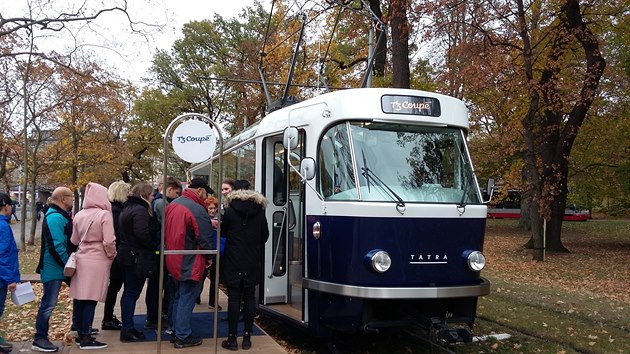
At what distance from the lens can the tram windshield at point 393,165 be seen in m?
6.64

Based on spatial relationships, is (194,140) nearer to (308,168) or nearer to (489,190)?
(308,168)

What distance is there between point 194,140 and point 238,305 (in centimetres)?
205

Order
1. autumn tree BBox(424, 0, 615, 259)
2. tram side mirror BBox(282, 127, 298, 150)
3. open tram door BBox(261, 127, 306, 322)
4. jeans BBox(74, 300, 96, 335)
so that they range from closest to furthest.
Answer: jeans BBox(74, 300, 96, 335), tram side mirror BBox(282, 127, 298, 150), open tram door BBox(261, 127, 306, 322), autumn tree BBox(424, 0, 615, 259)

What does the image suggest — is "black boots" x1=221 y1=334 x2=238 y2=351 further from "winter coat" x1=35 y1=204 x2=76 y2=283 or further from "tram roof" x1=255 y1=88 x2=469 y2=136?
"tram roof" x1=255 y1=88 x2=469 y2=136

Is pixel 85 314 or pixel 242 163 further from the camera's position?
pixel 242 163

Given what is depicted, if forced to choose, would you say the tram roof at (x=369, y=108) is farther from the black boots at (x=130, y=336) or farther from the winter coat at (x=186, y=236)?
the black boots at (x=130, y=336)

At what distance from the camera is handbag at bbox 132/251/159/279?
6945 millimetres

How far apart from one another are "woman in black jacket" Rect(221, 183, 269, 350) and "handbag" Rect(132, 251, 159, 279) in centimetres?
82

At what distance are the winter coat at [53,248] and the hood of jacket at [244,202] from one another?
183 cm

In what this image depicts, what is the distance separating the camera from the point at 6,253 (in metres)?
6.27

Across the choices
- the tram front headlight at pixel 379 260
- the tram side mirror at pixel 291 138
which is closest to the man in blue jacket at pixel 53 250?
the tram side mirror at pixel 291 138

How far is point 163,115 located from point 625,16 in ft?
89.6

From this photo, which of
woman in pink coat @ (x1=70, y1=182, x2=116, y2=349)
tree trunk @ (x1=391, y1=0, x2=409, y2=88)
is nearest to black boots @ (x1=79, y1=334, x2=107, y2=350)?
woman in pink coat @ (x1=70, y1=182, x2=116, y2=349)

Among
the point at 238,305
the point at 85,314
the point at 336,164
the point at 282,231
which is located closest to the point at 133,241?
the point at 85,314
